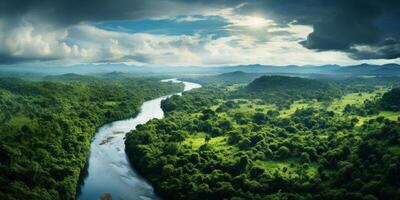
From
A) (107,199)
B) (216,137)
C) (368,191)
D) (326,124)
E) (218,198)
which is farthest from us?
(326,124)

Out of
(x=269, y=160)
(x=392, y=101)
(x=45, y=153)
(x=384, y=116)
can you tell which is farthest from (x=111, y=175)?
(x=392, y=101)

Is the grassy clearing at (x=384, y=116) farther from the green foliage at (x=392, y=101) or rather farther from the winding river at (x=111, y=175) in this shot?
the winding river at (x=111, y=175)

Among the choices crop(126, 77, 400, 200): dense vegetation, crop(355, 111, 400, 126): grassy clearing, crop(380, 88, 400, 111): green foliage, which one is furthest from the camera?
crop(380, 88, 400, 111): green foliage

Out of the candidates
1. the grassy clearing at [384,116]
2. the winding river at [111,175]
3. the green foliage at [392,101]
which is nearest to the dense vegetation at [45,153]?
the winding river at [111,175]

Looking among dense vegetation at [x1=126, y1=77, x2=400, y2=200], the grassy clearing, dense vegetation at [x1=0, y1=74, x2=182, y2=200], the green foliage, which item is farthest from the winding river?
the green foliage

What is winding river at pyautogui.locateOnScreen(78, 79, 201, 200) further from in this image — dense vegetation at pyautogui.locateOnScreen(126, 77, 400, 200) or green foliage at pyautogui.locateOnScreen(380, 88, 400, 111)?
green foliage at pyautogui.locateOnScreen(380, 88, 400, 111)

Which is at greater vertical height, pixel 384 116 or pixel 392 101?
pixel 392 101

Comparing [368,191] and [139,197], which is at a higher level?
[368,191]

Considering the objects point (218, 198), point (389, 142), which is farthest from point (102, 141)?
point (389, 142)

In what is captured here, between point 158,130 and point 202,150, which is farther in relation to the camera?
point 158,130

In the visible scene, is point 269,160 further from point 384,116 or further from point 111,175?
point 384,116

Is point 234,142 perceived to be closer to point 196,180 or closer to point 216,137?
point 216,137
